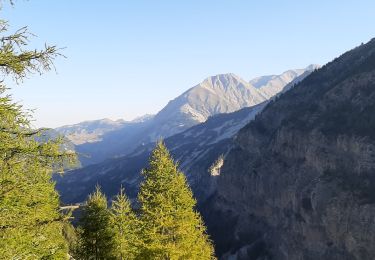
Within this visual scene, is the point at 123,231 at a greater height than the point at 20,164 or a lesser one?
lesser

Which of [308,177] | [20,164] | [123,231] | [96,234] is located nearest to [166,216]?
[96,234]

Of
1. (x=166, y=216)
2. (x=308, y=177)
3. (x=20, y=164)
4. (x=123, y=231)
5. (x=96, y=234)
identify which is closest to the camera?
(x=20, y=164)

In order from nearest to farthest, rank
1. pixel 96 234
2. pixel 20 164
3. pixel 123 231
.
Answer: pixel 20 164
pixel 96 234
pixel 123 231

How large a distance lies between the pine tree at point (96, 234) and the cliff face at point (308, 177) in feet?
189

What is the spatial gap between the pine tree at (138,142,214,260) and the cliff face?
57.4 meters

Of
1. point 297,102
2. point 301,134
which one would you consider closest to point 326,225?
point 301,134

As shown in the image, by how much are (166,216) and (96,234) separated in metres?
8.15

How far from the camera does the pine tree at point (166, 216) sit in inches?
960

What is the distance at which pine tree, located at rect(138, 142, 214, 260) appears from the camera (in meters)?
24.4

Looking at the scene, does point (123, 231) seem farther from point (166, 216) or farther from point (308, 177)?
point (308, 177)

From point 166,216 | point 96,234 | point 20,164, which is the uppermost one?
point 20,164

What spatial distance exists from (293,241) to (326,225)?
53.7 feet

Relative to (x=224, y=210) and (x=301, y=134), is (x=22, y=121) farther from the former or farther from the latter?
(x=224, y=210)

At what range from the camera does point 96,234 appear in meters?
31.0
